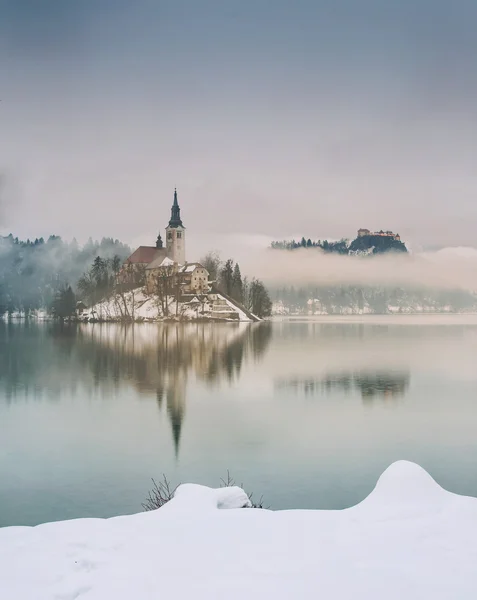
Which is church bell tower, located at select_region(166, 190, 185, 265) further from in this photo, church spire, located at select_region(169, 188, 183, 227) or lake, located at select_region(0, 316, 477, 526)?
lake, located at select_region(0, 316, 477, 526)

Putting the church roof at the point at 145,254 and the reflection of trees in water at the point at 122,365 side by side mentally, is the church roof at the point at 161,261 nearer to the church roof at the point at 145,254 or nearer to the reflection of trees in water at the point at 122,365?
the church roof at the point at 145,254

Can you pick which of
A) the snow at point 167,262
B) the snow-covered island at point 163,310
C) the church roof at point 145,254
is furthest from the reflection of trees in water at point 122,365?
the church roof at point 145,254

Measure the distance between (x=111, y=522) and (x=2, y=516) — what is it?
4663 mm

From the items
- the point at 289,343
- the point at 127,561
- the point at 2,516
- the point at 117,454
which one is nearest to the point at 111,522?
the point at 127,561

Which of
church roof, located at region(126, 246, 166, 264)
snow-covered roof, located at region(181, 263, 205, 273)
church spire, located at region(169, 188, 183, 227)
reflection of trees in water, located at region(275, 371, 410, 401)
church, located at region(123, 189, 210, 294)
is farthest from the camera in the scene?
church roof, located at region(126, 246, 166, 264)

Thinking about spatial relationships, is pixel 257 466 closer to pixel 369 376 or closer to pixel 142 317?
pixel 369 376

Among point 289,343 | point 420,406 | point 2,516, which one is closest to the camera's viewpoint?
point 2,516

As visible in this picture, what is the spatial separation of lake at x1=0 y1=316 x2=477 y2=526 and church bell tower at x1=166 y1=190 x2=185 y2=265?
63.8 meters

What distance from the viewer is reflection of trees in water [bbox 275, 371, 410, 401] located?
2455 centimetres

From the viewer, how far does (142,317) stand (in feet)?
289

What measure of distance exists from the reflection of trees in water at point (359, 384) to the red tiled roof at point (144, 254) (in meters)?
75.8

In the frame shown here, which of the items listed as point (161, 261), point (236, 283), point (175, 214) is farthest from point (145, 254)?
point (236, 283)

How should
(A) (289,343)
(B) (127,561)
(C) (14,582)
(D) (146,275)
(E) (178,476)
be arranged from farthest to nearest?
(D) (146,275)
(A) (289,343)
(E) (178,476)
(B) (127,561)
(C) (14,582)

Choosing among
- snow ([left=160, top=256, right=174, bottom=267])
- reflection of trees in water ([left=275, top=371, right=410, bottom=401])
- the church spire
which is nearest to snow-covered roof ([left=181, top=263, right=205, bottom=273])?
snow ([left=160, top=256, right=174, bottom=267])
